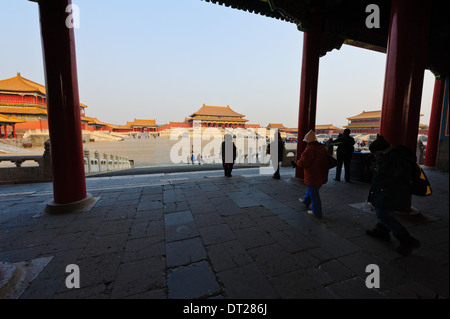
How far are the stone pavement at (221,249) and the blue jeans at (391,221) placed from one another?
9.7 inches

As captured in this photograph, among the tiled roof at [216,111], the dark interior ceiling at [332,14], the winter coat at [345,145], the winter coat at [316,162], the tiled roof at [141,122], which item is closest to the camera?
the winter coat at [316,162]

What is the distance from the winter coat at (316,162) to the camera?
3.06 m

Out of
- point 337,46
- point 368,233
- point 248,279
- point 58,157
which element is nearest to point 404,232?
point 368,233

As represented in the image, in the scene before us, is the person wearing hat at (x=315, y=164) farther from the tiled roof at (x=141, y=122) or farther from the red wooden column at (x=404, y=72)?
the tiled roof at (x=141, y=122)

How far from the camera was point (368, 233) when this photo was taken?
2.60 m

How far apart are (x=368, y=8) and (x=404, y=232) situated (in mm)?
5315

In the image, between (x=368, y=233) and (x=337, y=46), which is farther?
(x=337, y=46)

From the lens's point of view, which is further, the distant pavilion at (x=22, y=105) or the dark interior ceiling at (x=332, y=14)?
the distant pavilion at (x=22, y=105)

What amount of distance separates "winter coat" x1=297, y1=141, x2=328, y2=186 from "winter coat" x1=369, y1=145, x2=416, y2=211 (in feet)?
2.63

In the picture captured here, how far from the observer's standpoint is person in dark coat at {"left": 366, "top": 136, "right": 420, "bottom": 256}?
6.37 feet

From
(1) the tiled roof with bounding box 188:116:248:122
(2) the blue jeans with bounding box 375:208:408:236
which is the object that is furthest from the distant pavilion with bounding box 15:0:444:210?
(1) the tiled roof with bounding box 188:116:248:122

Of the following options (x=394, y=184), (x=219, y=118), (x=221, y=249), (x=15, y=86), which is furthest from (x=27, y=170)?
(x=219, y=118)

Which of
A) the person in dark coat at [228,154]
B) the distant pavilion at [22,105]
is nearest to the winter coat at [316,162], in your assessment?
the person in dark coat at [228,154]
